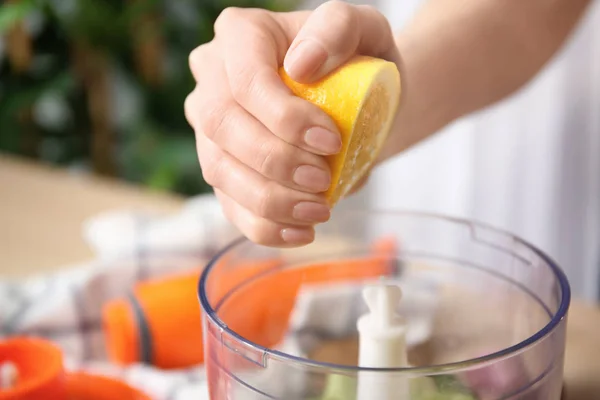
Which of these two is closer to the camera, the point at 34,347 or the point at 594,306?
the point at 34,347

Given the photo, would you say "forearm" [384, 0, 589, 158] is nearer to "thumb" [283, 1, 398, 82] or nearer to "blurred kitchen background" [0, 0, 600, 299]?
"thumb" [283, 1, 398, 82]

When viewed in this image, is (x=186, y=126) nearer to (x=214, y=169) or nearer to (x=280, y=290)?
(x=280, y=290)

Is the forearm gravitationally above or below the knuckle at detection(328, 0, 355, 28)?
below

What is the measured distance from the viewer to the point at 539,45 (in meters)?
0.62

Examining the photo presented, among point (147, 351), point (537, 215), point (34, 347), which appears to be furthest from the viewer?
point (537, 215)

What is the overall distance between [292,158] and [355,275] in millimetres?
258

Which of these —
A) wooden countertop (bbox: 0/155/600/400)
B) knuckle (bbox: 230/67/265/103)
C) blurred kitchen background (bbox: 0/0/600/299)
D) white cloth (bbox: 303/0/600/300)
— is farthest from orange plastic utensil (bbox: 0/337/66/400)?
white cloth (bbox: 303/0/600/300)

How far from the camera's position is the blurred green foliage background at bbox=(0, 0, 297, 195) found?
1709 millimetres

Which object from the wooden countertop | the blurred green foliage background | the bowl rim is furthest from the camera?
the blurred green foliage background

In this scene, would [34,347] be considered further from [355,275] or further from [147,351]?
[355,275]

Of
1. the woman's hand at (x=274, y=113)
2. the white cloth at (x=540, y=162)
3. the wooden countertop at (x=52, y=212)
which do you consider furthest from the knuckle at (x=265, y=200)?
the white cloth at (x=540, y=162)

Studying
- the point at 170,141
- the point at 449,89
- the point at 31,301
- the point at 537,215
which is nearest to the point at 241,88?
the point at 449,89

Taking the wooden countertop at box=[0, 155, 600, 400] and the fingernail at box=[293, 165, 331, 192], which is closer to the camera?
the fingernail at box=[293, 165, 331, 192]

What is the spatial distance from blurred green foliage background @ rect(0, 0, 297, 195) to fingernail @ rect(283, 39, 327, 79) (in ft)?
4.41
